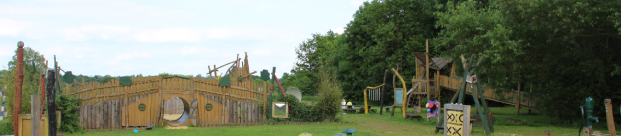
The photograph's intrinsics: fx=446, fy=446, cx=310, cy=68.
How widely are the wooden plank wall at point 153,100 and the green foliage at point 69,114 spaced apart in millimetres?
417

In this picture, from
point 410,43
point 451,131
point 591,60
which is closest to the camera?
point 451,131

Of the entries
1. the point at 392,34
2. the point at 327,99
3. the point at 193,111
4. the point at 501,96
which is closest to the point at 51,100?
the point at 193,111

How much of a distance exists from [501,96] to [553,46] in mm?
4097

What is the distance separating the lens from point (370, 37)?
38.7 meters

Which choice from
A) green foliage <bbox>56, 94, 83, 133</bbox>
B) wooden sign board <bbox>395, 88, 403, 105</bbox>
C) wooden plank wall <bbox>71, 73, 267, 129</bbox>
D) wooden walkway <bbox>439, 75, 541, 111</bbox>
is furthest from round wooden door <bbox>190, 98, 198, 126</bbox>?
wooden walkway <bbox>439, 75, 541, 111</bbox>

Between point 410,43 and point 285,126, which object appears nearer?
point 285,126

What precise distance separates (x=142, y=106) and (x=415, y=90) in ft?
47.4

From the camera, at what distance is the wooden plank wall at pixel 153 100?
16.6 metres

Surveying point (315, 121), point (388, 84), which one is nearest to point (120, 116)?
point (315, 121)

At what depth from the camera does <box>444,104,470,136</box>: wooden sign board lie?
1075 centimetres

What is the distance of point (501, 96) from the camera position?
20.1 metres

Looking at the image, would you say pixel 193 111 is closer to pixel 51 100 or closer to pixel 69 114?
pixel 69 114

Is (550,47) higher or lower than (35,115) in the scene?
higher

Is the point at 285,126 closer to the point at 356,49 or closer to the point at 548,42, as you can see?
the point at 548,42
